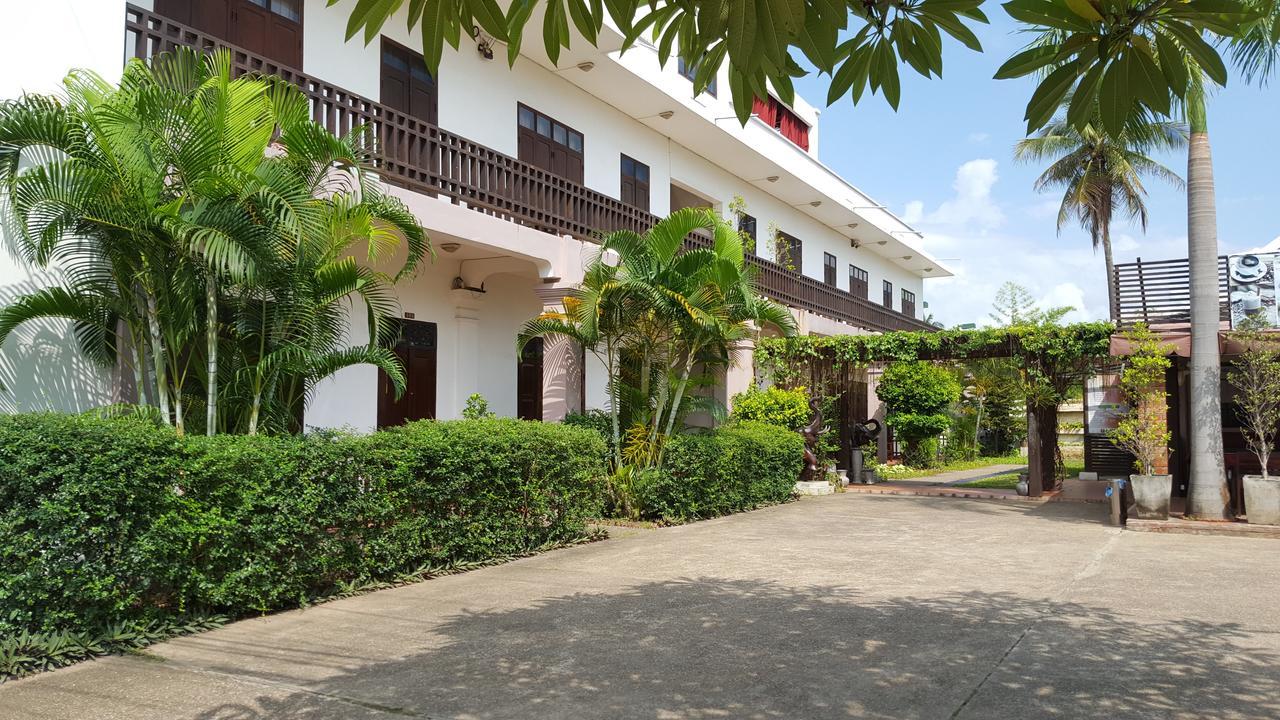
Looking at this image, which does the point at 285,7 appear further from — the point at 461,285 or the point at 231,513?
the point at 231,513

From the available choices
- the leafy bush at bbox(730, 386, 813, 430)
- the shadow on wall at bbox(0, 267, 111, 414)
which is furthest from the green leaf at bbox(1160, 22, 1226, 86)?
the leafy bush at bbox(730, 386, 813, 430)

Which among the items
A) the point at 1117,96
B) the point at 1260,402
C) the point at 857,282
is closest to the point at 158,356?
the point at 1117,96

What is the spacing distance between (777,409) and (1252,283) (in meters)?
7.55

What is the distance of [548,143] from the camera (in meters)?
14.8

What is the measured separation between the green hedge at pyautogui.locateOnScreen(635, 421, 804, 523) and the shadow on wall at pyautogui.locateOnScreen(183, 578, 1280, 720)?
481 cm

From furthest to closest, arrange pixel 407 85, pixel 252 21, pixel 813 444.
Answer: pixel 813 444 → pixel 407 85 → pixel 252 21

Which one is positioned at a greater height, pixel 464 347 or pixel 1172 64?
pixel 1172 64

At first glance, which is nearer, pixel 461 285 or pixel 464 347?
pixel 461 285

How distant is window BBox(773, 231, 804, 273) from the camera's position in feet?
72.4

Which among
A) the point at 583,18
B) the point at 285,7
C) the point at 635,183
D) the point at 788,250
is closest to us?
the point at 583,18

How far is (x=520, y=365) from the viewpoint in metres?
15.1

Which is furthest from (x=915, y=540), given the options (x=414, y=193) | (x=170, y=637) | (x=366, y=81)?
(x=366, y=81)

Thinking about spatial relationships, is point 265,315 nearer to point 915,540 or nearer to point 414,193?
point 414,193

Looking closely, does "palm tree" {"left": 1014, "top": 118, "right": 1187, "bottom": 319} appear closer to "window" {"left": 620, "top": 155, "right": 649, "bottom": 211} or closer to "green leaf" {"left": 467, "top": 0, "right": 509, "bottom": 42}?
"window" {"left": 620, "top": 155, "right": 649, "bottom": 211}
